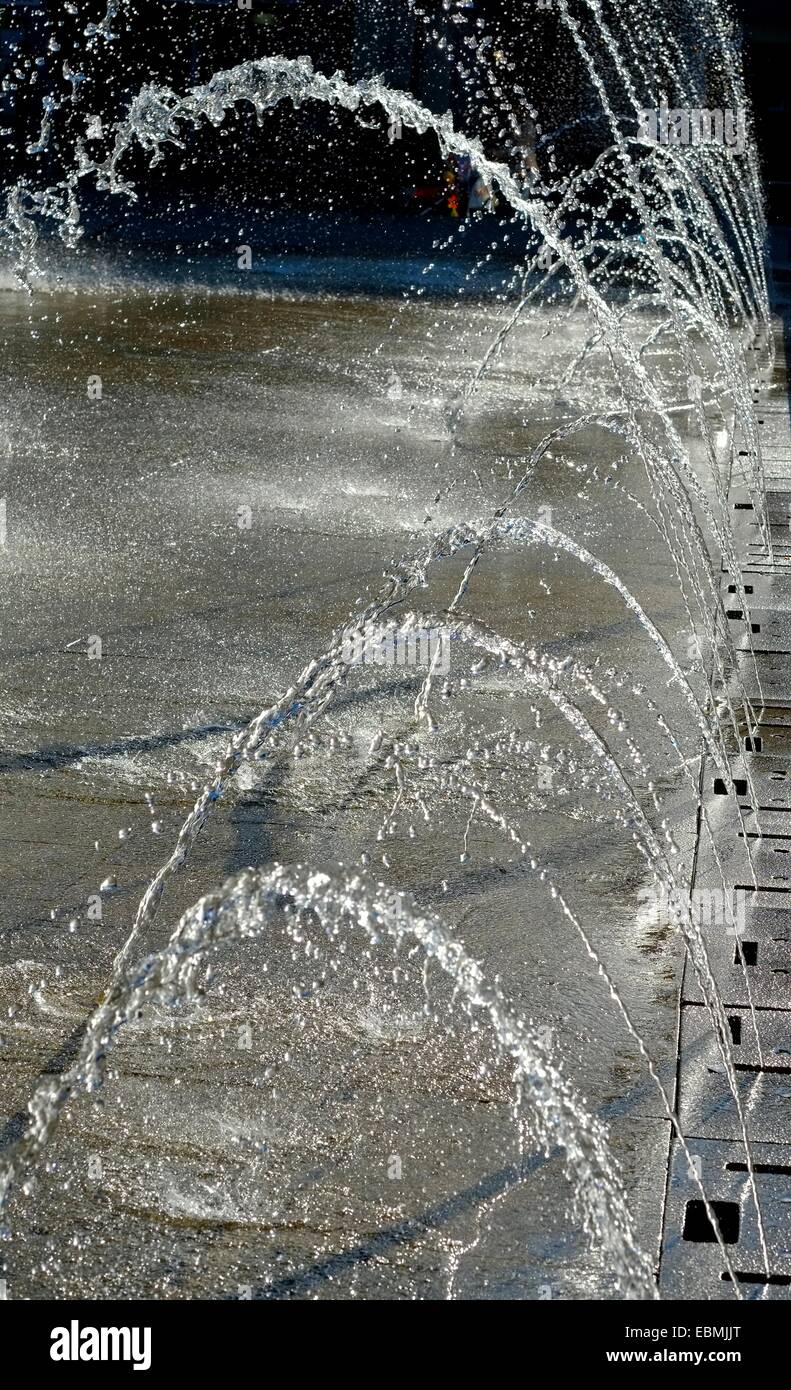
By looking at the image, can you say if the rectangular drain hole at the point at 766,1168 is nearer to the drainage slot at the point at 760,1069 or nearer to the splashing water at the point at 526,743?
the splashing water at the point at 526,743

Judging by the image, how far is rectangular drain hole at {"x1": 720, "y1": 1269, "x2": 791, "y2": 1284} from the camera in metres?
2.93

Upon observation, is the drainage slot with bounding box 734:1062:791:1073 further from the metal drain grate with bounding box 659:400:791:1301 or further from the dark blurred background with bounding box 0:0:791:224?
the dark blurred background with bounding box 0:0:791:224

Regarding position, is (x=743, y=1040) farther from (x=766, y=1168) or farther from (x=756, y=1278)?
(x=756, y=1278)

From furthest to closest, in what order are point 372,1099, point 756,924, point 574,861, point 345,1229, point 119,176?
1. point 119,176
2. point 574,861
3. point 756,924
4. point 372,1099
5. point 345,1229

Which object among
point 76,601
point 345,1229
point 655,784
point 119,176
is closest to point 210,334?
point 76,601

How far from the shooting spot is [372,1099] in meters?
3.42

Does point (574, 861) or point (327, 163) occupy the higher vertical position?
point (327, 163)

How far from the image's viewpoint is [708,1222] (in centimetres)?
308

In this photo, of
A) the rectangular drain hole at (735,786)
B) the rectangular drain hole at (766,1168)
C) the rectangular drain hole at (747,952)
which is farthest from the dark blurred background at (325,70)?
the rectangular drain hole at (766,1168)

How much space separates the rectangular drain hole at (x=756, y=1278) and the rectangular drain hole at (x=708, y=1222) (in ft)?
0.30

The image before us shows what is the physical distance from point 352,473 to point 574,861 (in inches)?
158
